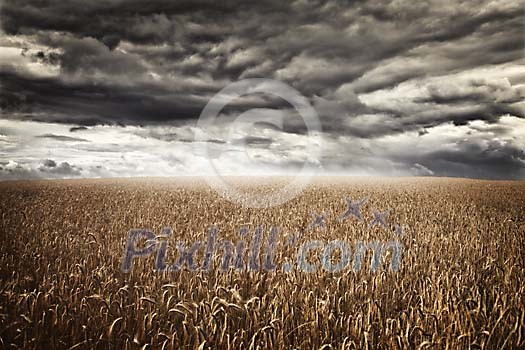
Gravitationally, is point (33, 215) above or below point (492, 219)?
below

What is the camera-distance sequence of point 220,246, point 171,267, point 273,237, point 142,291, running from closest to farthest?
point 142,291
point 171,267
point 220,246
point 273,237

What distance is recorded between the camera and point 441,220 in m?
11.4

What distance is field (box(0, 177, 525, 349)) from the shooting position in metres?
3.54

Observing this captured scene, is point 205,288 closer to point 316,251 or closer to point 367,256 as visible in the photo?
point 316,251

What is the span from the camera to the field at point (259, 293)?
139 inches

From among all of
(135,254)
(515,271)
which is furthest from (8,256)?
(515,271)

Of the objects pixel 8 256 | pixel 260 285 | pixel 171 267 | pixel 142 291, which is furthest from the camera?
pixel 8 256

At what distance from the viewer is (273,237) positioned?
7957 mm

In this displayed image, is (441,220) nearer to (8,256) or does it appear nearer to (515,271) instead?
(515,271)

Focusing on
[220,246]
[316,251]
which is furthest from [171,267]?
[316,251]

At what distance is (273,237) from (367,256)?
2263 mm

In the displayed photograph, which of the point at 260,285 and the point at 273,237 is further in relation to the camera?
the point at 273,237

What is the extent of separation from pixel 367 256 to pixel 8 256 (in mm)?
6867

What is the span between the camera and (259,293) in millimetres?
4793
